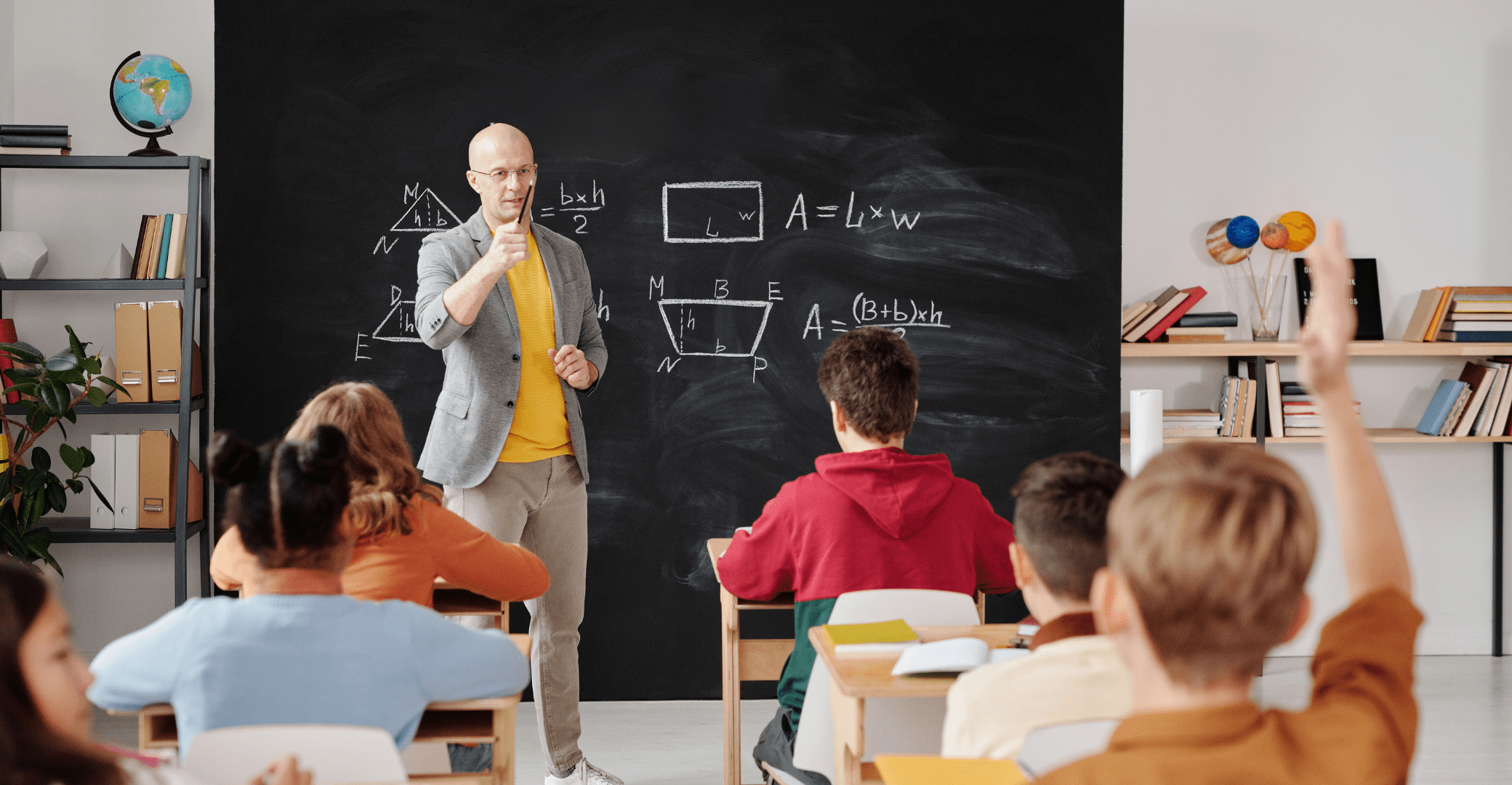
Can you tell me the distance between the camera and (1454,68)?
172 inches

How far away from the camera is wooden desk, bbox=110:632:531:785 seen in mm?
1562

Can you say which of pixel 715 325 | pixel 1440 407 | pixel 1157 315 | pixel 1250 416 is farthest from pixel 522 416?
pixel 1440 407

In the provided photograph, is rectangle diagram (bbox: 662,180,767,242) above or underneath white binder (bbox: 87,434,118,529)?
above

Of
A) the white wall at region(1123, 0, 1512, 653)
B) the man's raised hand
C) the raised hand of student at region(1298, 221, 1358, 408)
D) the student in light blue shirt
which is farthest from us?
the white wall at region(1123, 0, 1512, 653)

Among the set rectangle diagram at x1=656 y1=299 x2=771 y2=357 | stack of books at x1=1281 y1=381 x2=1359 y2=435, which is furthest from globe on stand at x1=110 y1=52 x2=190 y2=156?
stack of books at x1=1281 y1=381 x2=1359 y2=435

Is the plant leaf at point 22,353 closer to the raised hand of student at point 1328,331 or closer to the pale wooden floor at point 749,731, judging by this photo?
the pale wooden floor at point 749,731

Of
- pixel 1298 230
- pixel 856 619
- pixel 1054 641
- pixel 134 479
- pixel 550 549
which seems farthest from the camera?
pixel 1298 230

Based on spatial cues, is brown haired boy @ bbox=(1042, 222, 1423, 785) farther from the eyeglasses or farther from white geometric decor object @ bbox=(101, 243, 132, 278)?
white geometric decor object @ bbox=(101, 243, 132, 278)

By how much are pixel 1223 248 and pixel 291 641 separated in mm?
3748

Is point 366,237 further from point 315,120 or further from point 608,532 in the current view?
point 608,532

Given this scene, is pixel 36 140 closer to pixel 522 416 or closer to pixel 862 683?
pixel 522 416

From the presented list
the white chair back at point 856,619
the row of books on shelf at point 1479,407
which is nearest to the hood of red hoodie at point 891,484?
the white chair back at point 856,619

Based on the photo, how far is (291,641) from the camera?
142 centimetres

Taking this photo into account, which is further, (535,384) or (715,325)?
(715,325)
